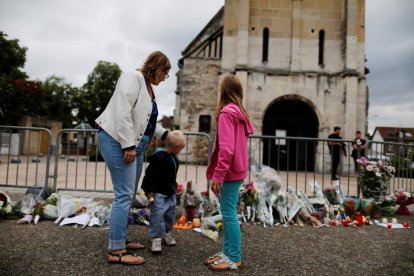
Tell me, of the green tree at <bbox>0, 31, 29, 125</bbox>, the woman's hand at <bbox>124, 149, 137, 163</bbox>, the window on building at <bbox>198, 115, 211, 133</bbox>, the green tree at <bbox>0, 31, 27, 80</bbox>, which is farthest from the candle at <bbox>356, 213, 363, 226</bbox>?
the green tree at <bbox>0, 31, 27, 80</bbox>

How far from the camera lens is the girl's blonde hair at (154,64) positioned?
3.16 meters

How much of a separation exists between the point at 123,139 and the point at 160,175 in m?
0.80

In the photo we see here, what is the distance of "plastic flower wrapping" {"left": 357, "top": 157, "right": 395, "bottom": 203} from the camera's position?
18.7ft

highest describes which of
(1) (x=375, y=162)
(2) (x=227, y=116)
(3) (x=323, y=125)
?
(3) (x=323, y=125)

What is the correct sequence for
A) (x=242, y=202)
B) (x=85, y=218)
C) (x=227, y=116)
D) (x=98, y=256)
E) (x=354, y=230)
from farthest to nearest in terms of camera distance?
(x=242, y=202) < (x=354, y=230) < (x=85, y=218) < (x=98, y=256) < (x=227, y=116)

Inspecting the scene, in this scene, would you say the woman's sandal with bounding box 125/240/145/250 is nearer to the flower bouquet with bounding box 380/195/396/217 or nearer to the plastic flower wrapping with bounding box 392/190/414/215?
the flower bouquet with bounding box 380/195/396/217

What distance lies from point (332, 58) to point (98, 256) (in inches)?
681

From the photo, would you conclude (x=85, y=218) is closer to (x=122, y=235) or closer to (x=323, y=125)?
(x=122, y=235)

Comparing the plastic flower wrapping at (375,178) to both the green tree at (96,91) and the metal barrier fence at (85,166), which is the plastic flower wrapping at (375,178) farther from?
the green tree at (96,91)

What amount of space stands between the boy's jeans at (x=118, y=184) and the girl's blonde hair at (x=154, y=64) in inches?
29.0

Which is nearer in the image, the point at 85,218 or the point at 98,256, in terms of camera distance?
the point at 98,256

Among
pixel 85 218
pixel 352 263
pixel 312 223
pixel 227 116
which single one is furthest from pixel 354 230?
pixel 85 218

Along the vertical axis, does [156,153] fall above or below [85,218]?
above

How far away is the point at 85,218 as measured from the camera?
4.36 m
